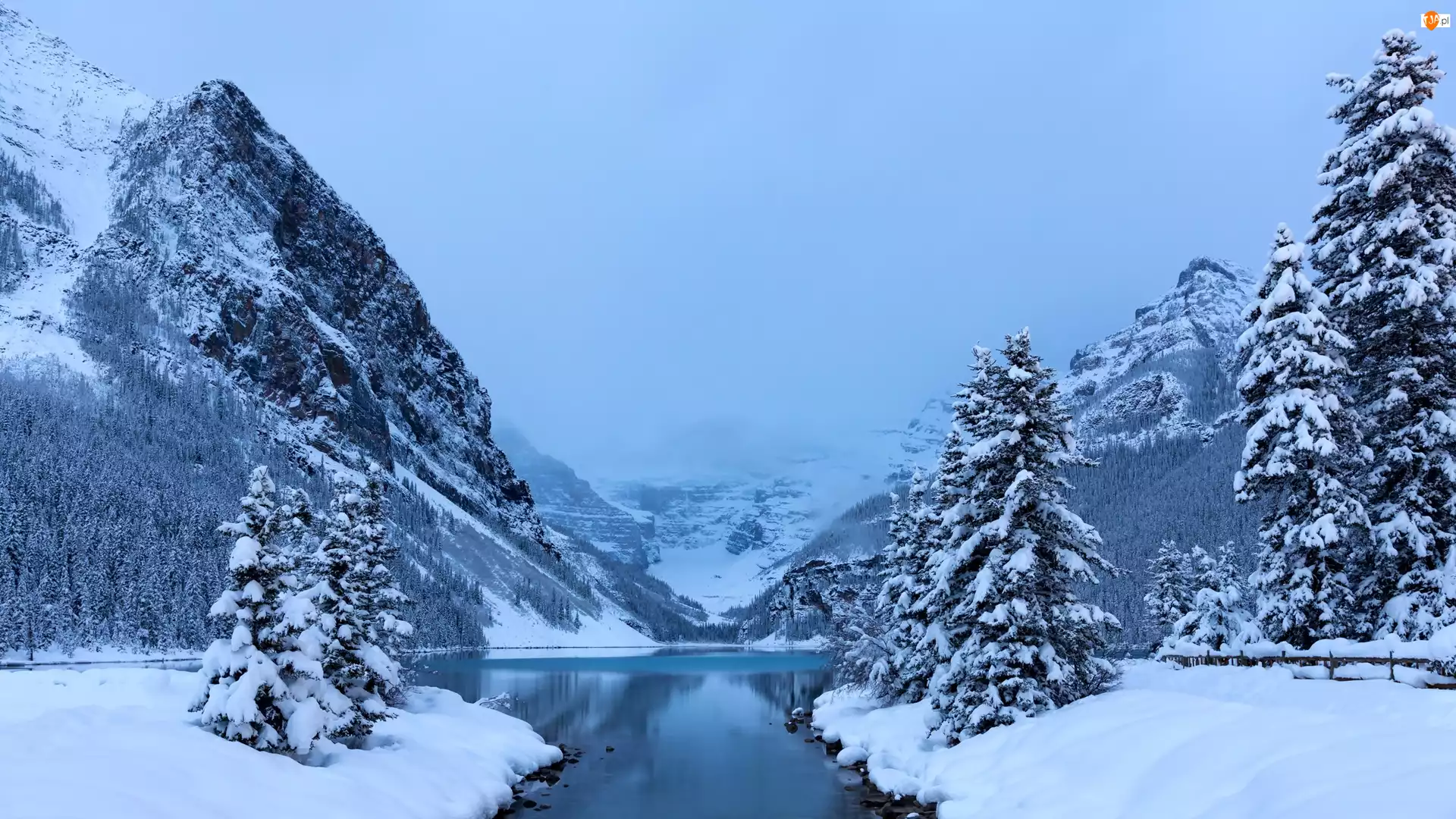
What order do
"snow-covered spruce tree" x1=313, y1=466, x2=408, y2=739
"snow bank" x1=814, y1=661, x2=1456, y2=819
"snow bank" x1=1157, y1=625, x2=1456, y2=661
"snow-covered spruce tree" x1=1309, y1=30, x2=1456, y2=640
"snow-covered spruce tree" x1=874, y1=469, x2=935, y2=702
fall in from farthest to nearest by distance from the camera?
"snow-covered spruce tree" x1=874, y1=469, x2=935, y2=702 < "snow-covered spruce tree" x1=313, y1=466, x2=408, y2=739 < "snow-covered spruce tree" x1=1309, y1=30, x2=1456, y2=640 < "snow bank" x1=1157, y1=625, x2=1456, y2=661 < "snow bank" x1=814, y1=661, x2=1456, y2=819

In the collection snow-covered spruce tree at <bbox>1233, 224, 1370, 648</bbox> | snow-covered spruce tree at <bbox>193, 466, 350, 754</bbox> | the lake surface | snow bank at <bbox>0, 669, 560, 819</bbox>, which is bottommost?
the lake surface

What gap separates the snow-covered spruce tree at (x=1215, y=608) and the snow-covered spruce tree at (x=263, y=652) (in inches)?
2012

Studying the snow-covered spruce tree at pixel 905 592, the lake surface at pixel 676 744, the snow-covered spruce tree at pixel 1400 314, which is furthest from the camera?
the snow-covered spruce tree at pixel 905 592

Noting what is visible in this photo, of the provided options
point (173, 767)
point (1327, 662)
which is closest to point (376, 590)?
point (173, 767)

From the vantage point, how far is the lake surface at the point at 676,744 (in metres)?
32.8

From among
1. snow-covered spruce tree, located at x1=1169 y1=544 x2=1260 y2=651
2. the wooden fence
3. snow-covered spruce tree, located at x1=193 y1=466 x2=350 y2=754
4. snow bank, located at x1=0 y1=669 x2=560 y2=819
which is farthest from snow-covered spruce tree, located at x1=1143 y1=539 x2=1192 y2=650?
snow-covered spruce tree, located at x1=193 y1=466 x2=350 y2=754

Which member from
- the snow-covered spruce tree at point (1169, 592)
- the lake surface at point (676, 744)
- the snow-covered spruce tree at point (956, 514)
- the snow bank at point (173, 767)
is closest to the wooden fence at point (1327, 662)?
the snow-covered spruce tree at point (956, 514)

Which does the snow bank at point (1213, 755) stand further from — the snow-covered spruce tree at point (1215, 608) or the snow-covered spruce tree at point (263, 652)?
the snow-covered spruce tree at point (1215, 608)

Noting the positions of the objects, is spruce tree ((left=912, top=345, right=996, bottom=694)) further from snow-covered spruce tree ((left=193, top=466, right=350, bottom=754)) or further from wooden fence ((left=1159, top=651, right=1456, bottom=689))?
snow-covered spruce tree ((left=193, top=466, right=350, bottom=754))

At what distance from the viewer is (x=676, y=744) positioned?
52.2m

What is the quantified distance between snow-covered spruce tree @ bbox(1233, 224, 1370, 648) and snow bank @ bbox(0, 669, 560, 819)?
26002 mm

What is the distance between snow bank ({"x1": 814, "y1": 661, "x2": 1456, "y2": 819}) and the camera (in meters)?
13.8

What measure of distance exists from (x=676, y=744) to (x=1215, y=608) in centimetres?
3697

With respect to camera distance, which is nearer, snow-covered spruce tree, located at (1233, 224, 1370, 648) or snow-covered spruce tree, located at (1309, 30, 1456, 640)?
snow-covered spruce tree, located at (1309, 30, 1456, 640)
